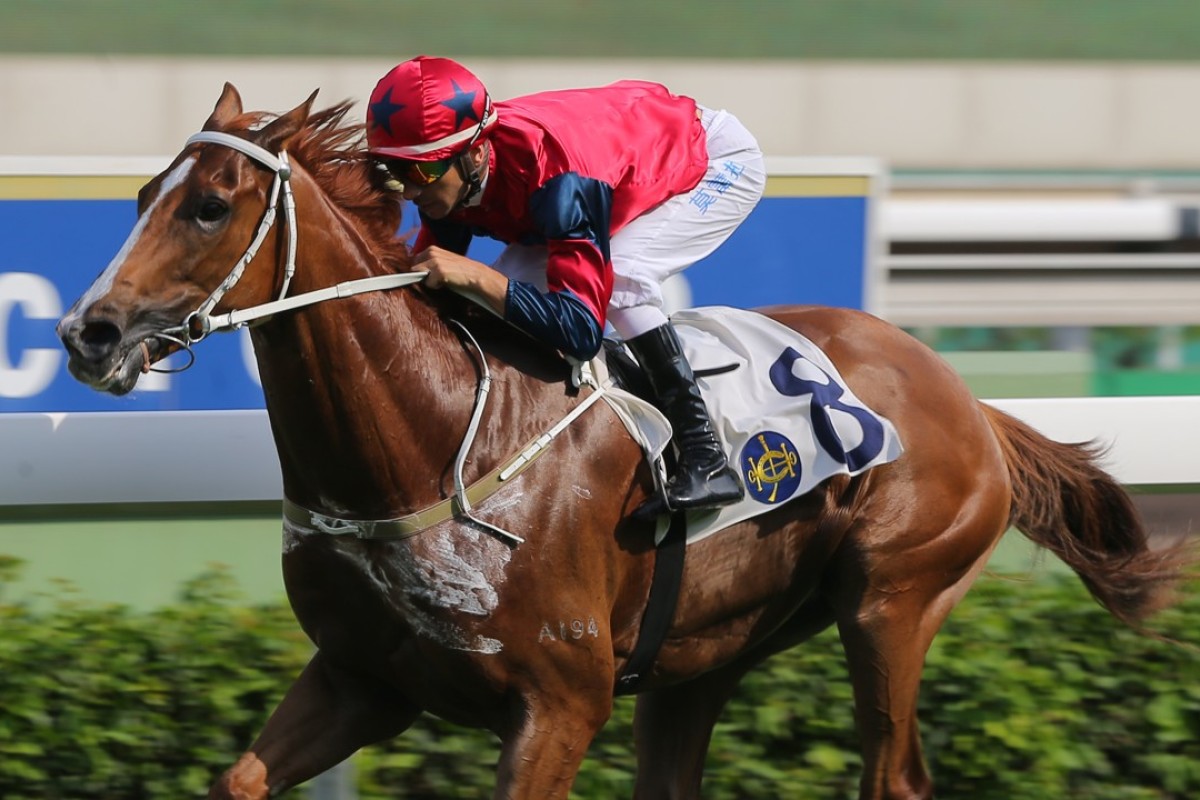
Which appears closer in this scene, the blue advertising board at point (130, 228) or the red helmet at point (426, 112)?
the red helmet at point (426, 112)

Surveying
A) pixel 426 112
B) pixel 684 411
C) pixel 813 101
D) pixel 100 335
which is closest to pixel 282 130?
pixel 426 112

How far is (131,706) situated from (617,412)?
147cm

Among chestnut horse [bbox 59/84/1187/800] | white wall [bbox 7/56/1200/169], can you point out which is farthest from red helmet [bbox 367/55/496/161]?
white wall [bbox 7/56/1200/169]

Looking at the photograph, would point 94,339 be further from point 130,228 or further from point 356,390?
point 130,228

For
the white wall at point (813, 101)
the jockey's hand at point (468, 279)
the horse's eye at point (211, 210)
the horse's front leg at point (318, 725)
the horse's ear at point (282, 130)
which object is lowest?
the horse's front leg at point (318, 725)

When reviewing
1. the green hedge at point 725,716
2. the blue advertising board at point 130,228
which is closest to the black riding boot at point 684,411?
the green hedge at point 725,716

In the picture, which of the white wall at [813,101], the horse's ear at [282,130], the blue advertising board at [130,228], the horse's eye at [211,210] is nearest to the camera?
the horse's eye at [211,210]

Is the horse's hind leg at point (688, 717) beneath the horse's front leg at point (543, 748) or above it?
beneath

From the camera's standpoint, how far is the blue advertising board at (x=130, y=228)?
4.64 meters

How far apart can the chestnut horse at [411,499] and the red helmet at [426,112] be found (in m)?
0.11

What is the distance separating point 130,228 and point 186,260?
209cm

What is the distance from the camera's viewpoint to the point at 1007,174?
1319cm

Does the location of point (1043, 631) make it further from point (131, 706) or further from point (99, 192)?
point (99, 192)

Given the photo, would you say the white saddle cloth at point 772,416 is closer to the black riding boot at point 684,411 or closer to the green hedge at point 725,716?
the black riding boot at point 684,411
